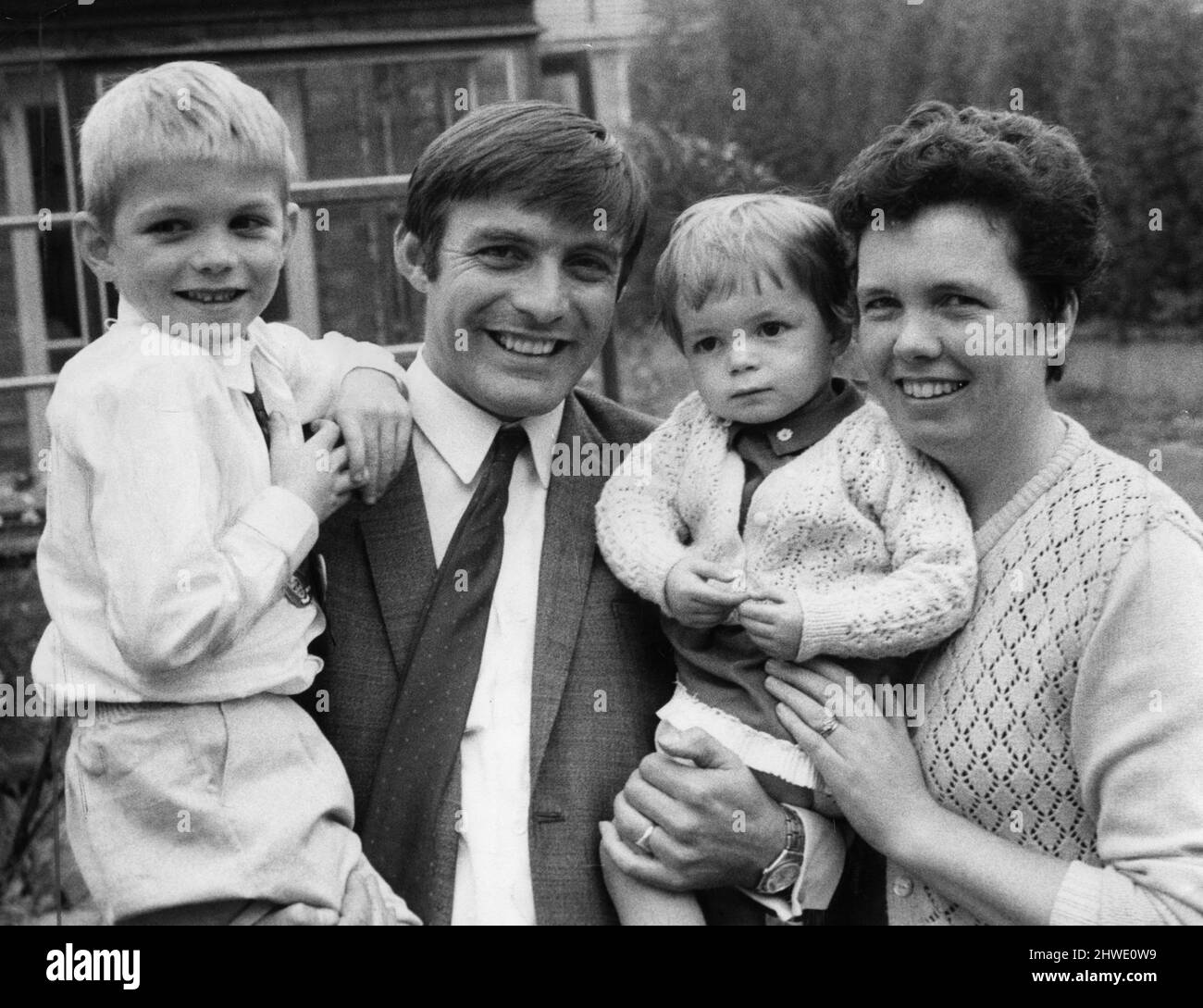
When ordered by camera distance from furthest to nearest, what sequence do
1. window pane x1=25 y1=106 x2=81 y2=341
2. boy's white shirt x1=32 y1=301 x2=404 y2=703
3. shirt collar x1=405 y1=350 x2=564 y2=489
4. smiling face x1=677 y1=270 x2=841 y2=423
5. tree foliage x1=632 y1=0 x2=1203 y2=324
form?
window pane x1=25 y1=106 x2=81 y2=341 < tree foliage x1=632 y1=0 x2=1203 y2=324 < shirt collar x1=405 y1=350 x2=564 y2=489 < smiling face x1=677 y1=270 x2=841 y2=423 < boy's white shirt x1=32 y1=301 x2=404 y2=703

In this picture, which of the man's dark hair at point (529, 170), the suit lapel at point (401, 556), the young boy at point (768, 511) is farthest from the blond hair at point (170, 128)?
the young boy at point (768, 511)

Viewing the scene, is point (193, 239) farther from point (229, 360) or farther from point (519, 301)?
point (519, 301)

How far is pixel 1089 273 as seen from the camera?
1.98 meters

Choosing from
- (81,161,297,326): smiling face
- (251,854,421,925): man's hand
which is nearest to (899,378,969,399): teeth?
(81,161,297,326): smiling face

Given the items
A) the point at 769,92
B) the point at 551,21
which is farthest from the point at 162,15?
the point at 769,92

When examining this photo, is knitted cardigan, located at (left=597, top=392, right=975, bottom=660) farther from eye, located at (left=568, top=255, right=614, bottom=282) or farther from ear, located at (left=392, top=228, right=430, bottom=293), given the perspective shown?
ear, located at (left=392, top=228, right=430, bottom=293)

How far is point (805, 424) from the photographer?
2.15 m

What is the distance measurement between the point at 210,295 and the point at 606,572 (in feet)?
2.27

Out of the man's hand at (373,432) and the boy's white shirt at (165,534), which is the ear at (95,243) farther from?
the man's hand at (373,432)

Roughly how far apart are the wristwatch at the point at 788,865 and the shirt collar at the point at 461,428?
623 millimetres

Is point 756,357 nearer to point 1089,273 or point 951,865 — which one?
point 1089,273

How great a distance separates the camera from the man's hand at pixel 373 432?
6.77 ft

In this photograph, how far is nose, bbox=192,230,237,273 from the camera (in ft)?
6.24
